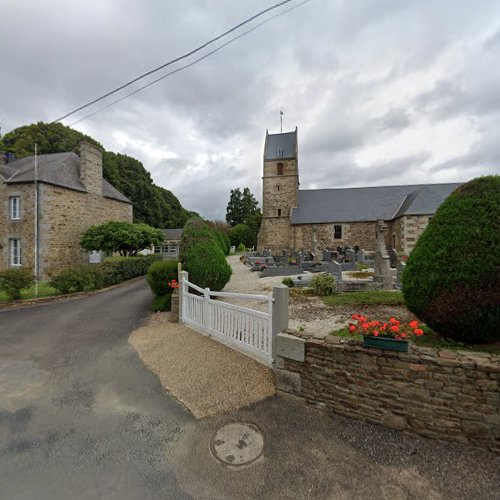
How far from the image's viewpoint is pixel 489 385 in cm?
254

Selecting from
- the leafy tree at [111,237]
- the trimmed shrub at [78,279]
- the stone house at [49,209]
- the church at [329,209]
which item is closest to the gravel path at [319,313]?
the trimmed shrub at [78,279]

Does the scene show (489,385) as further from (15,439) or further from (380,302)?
(15,439)

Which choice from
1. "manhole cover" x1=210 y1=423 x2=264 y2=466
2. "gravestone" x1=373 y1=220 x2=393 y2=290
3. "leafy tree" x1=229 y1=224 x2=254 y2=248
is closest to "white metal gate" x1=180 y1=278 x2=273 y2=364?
"manhole cover" x1=210 y1=423 x2=264 y2=466

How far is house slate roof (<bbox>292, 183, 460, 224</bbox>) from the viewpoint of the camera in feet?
80.7

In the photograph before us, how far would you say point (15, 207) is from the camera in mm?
15781

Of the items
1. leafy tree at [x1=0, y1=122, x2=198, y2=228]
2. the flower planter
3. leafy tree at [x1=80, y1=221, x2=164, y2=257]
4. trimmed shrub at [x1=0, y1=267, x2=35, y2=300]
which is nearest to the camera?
the flower planter

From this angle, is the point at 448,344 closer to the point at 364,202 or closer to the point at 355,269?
the point at 355,269

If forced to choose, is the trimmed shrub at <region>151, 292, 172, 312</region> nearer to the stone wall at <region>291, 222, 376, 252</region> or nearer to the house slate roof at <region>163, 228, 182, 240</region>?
the stone wall at <region>291, 222, 376, 252</region>

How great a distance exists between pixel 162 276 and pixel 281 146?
2968 centimetres

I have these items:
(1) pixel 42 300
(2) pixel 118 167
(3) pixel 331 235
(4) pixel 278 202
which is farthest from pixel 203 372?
(2) pixel 118 167

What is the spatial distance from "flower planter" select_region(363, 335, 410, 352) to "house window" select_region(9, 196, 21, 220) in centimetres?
2098

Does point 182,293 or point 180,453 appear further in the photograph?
point 182,293

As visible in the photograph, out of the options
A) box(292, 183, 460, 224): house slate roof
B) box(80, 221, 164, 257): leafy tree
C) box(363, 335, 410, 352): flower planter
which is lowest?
box(363, 335, 410, 352): flower planter

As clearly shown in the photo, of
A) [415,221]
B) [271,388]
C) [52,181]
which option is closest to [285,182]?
[415,221]
